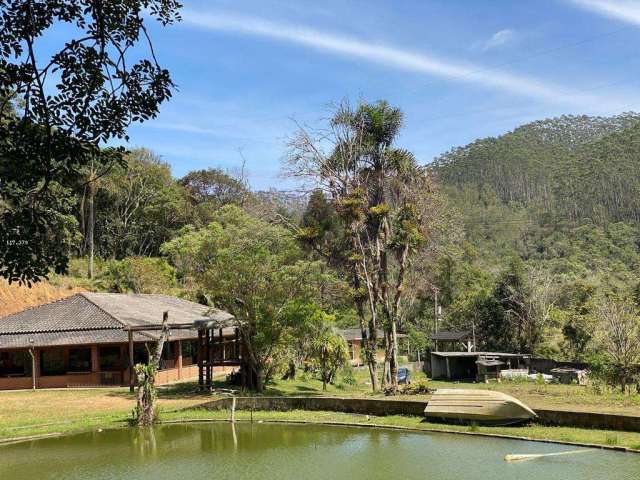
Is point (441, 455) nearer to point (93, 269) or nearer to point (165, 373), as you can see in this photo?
point (165, 373)

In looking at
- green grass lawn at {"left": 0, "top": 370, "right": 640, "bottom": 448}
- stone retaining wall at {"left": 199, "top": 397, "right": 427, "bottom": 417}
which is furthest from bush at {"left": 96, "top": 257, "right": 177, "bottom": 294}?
stone retaining wall at {"left": 199, "top": 397, "right": 427, "bottom": 417}

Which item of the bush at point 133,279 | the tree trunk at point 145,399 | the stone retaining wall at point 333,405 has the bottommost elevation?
the stone retaining wall at point 333,405

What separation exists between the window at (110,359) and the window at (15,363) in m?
2.98

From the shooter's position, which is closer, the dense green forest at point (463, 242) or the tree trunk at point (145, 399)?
the tree trunk at point (145, 399)

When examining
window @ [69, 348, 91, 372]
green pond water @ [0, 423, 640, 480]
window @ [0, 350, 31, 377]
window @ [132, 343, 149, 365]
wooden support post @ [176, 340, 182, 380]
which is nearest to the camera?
green pond water @ [0, 423, 640, 480]

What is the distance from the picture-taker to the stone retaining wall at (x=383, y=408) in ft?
47.6

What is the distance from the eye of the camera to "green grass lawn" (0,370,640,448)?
49.1ft

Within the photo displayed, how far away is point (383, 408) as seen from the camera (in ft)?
59.1

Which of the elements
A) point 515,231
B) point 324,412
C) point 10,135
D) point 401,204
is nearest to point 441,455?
point 324,412

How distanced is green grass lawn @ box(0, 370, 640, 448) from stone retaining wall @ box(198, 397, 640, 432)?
0.35 meters

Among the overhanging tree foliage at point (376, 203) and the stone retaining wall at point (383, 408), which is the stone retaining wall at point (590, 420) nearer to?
the stone retaining wall at point (383, 408)

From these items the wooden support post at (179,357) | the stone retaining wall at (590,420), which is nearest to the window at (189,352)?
the wooden support post at (179,357)

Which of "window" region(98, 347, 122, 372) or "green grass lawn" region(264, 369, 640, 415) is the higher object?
"window" region(98, 347, 122, 372)

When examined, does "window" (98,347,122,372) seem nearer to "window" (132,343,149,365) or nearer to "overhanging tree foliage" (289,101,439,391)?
"window" (132,343,149,365)
